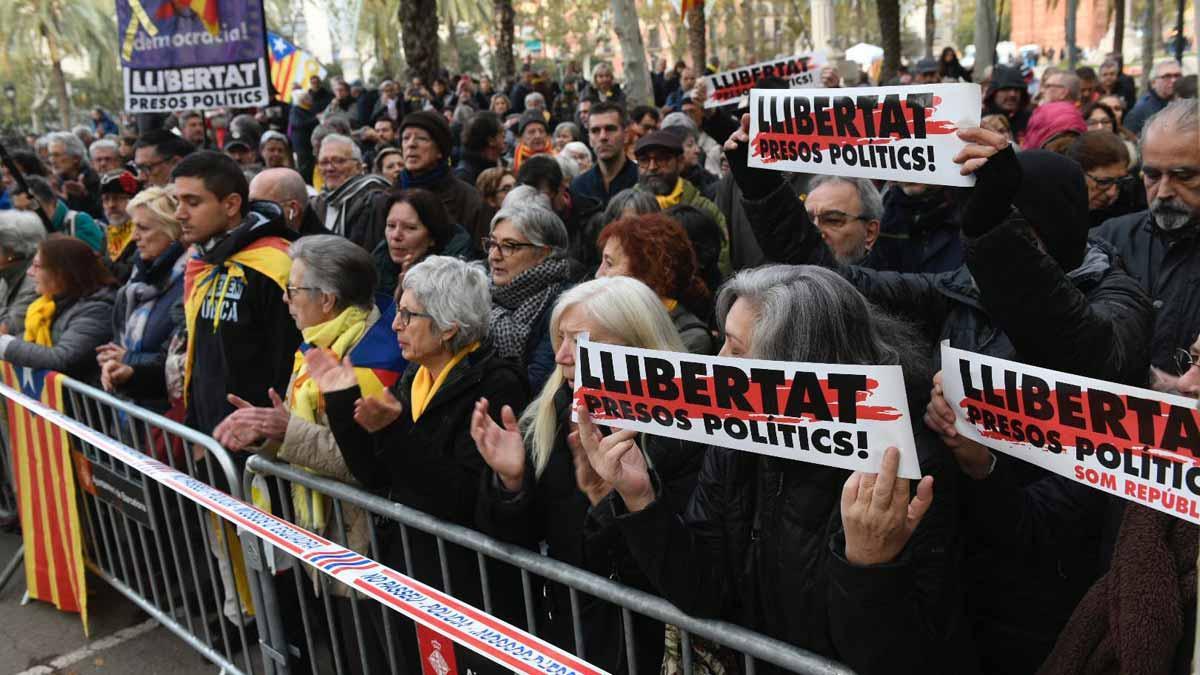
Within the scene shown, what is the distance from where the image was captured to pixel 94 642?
16.4 ft

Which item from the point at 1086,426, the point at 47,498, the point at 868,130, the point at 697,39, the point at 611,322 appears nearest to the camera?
the point at 1086,426

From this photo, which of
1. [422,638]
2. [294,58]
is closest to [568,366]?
[422,638]

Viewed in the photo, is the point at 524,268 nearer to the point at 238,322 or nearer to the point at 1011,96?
the point at 238,322

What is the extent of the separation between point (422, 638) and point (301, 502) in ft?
3.30

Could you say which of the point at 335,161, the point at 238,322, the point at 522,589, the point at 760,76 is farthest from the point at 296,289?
the point at 335,161

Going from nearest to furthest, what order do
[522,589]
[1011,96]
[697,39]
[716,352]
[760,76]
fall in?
[522,589] < [716,352] < [760,76] < [1011,96] < [697,39]

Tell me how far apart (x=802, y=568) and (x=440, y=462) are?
1330mm

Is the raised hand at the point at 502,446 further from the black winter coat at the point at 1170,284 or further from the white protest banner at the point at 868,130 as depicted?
the black winter coat at the point at 1170,284

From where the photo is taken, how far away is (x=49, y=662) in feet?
15.9

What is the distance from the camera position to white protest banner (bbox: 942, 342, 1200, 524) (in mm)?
1835

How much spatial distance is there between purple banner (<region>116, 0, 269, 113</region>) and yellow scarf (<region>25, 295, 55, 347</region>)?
2418 millimetres

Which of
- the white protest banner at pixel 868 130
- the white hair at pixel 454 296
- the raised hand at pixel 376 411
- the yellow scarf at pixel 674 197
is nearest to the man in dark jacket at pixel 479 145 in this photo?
the yellow scarf at pixel 674 197

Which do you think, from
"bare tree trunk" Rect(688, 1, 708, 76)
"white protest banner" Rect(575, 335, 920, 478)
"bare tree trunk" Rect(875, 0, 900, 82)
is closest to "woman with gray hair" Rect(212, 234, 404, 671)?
"white protest banner" Rect(575, 335, 920, 478)

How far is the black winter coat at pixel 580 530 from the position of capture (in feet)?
8.99
